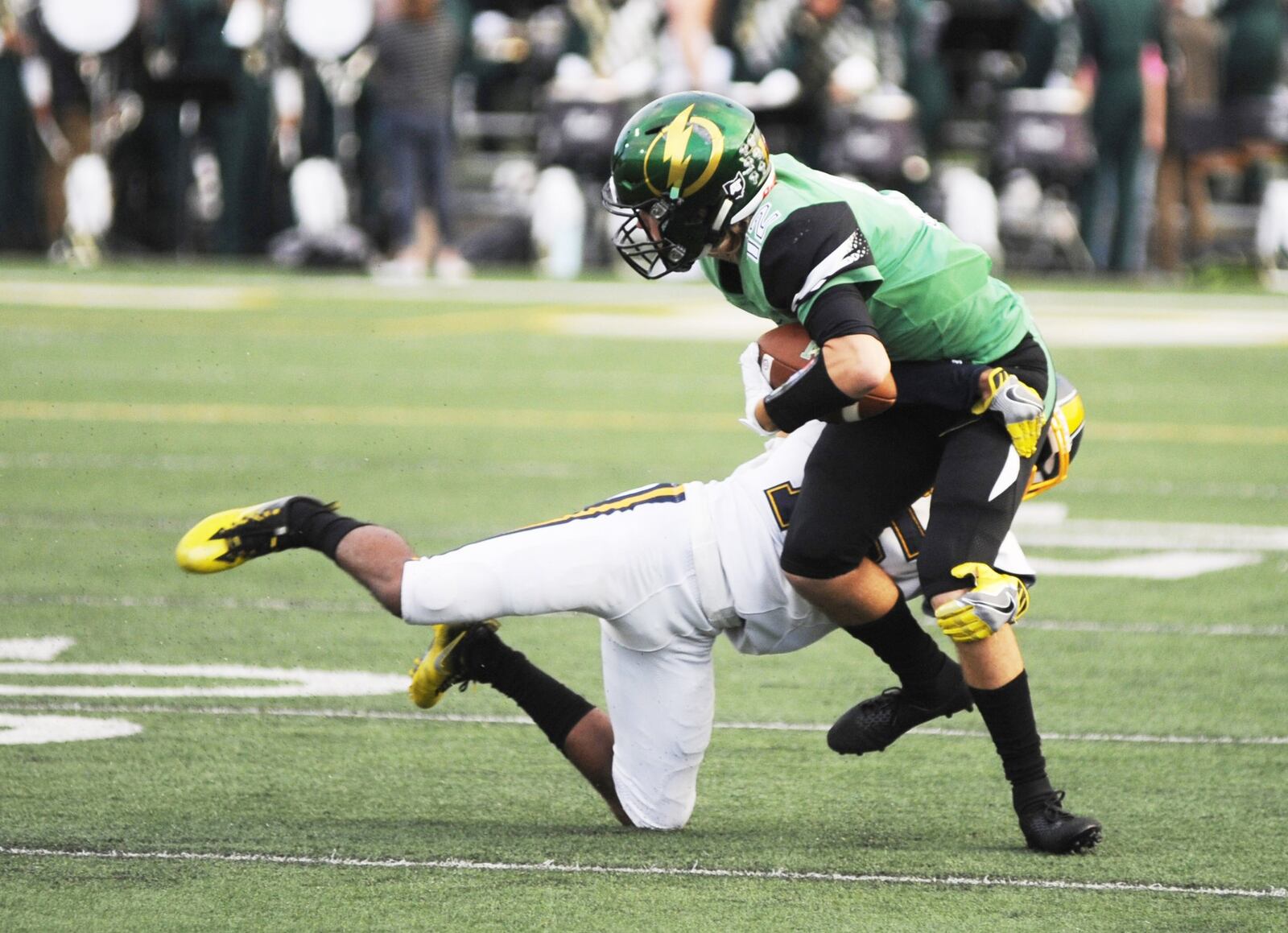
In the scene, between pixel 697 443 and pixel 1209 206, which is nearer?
pixel 697 443

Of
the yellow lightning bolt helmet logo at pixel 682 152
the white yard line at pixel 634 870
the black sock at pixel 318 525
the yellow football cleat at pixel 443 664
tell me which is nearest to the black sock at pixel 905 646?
the white yard line at pixel 634 870

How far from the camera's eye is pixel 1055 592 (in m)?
7.15

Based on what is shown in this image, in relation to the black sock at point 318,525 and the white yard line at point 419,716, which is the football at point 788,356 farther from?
the white yard line at point 419,716

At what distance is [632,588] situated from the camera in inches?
175

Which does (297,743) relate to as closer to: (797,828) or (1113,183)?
(797,828)

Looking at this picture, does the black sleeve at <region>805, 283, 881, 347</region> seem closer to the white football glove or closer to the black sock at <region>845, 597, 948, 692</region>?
the white football glove

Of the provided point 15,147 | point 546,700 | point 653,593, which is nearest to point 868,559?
point 653,593

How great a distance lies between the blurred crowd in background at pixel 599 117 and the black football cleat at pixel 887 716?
530 inches

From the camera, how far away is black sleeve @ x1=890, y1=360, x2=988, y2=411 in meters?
4.46

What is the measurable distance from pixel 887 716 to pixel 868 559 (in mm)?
352

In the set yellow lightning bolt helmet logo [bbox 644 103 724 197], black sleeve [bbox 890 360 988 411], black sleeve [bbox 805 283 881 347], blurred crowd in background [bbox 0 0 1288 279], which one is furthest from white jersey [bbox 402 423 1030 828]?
blurred crowd in background [bbox 0 0 1288 279]

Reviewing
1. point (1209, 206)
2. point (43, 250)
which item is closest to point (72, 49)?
point (43, 250)

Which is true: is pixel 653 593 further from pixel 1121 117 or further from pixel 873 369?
pixel 1121 117

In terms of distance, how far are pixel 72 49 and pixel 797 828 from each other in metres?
15.8
